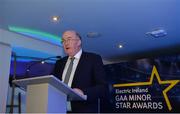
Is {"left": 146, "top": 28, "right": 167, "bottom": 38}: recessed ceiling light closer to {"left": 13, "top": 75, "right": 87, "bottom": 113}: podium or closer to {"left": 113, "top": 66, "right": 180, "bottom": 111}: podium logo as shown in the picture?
{"left": 113, "top": 66, "right": 180, "bottom": 111}: podium logo

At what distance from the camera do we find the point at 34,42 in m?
4.88

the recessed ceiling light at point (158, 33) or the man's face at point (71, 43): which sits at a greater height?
the recessed ceiling light at point (158, 33)

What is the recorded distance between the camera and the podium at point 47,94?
1.30 m

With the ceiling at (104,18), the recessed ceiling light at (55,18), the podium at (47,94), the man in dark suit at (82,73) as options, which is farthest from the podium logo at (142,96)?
the podium at (47,94)

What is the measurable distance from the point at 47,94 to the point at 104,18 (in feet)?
8.54

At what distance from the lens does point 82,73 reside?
179 cm

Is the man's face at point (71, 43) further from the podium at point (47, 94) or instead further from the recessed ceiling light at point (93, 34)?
the recessed ceiling light at point (93, 34)

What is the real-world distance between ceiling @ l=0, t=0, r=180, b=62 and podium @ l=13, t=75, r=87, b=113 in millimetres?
2008

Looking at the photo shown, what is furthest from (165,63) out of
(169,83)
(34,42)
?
(34,42)

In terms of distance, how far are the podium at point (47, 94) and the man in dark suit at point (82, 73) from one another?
27cm

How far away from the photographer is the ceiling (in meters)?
3.29

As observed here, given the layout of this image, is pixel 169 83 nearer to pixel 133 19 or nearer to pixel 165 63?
pixel 165 63

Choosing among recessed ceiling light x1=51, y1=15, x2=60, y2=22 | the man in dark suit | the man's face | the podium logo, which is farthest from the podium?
the podium logo

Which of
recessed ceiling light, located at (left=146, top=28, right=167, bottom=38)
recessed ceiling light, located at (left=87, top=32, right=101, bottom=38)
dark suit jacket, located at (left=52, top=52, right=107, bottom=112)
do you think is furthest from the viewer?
recessed ceiling light, located at (left=87, top=32, right=101, bottom=38)
